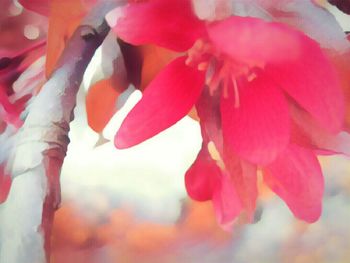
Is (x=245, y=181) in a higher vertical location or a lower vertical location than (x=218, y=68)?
lower

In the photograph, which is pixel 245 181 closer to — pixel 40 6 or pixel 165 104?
pixel 165 104

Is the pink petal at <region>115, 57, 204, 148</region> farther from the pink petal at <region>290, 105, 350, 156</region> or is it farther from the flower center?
the pink petal at <region>290, 105, 350, 156</region>

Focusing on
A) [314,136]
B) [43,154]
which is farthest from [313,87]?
[43,154]

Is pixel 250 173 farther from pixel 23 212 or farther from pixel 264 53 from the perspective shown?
pixel 23 212

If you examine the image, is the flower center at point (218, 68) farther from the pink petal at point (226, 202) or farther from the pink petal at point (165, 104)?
the pink petal at point (226, 202)

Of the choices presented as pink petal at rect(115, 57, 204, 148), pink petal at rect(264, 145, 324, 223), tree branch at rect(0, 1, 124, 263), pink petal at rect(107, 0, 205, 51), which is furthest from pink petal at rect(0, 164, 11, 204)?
pink petal at rect(264, 145, 324, 223)
